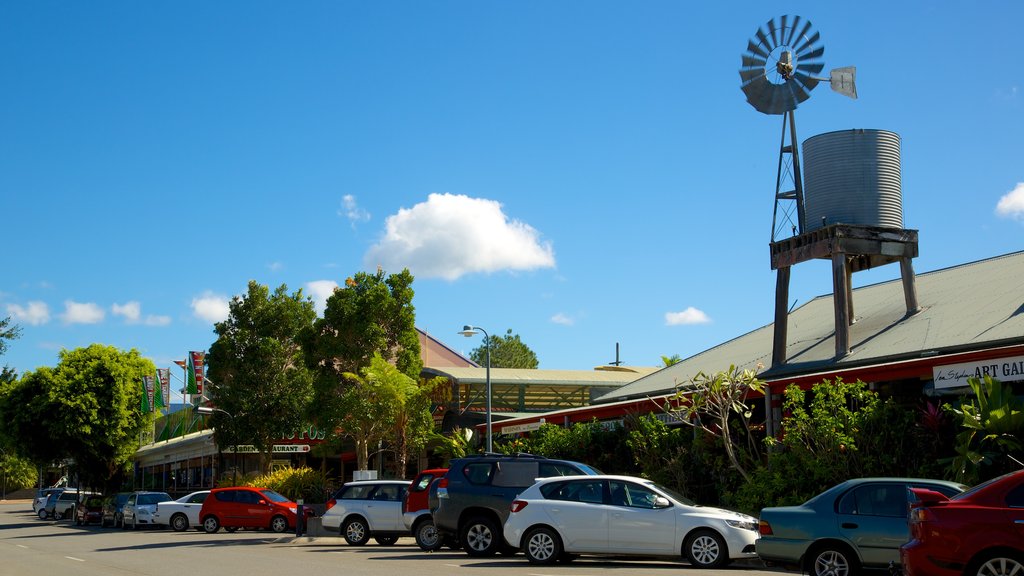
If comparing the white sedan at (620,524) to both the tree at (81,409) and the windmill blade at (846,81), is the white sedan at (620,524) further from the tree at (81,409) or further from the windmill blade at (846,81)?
the tree at (81,409)

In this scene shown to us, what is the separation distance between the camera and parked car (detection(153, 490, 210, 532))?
3500 cm

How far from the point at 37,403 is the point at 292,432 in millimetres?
16661

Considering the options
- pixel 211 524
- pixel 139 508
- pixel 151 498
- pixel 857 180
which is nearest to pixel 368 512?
pixel 211 524

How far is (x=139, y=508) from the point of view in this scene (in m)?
36.9

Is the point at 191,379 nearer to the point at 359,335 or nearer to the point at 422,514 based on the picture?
the point at 359,335

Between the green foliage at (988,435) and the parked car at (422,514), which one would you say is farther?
the parked car at (422,514)

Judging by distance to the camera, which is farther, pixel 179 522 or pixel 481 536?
pixel 179 522

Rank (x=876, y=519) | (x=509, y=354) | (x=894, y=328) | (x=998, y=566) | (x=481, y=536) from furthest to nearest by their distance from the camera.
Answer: (x=509, y=354)
(x=894, y=328)
(x=481, y=536)
(x=876, y=519)
(x=998, y=566)

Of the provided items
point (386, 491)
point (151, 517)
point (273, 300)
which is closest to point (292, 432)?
point (273, 300)

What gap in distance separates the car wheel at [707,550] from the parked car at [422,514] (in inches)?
250

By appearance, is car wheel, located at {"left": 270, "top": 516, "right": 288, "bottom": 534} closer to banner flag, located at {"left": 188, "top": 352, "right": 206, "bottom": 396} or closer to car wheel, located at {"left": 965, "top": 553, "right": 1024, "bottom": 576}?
banner flag, located at {"left": 188, "top": 352, "right": 206, "bottom": 396}

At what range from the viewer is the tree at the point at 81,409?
5216 centimetres

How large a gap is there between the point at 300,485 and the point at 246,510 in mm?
4599

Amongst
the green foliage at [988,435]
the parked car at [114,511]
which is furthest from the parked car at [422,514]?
the parked car at [114,511]
